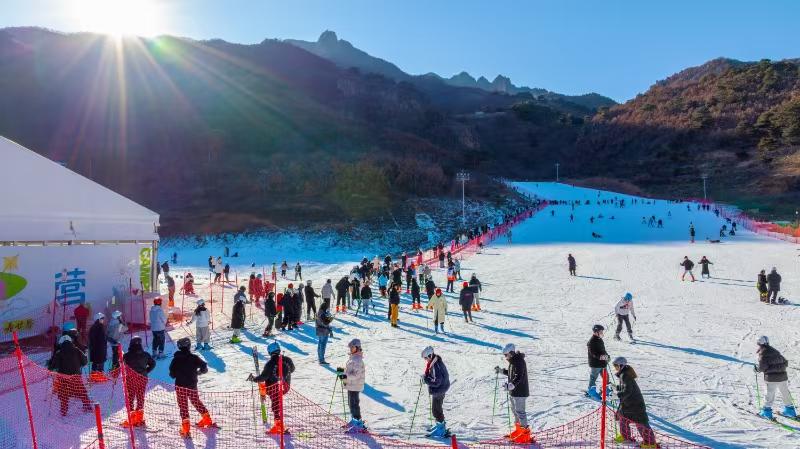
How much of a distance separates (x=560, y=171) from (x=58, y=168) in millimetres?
111918

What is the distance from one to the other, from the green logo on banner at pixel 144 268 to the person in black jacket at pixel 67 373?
28.5 ft

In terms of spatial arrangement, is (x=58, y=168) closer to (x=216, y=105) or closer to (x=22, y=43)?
(x=216, y=105)

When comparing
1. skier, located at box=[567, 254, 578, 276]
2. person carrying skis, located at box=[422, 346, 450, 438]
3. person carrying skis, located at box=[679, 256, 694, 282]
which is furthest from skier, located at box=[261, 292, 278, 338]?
person carrying skis, located at box=[679, 256, 694, 282]

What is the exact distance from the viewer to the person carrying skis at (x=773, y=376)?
7.32 m

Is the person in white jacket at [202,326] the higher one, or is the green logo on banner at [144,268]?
the green logo on banner at [144,268]

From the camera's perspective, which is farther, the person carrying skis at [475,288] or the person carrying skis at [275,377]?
the person carrying skis at [475,288]

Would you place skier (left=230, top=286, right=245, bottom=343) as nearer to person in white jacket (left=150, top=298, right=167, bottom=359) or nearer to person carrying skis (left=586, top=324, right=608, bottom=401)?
person in white jacket (left=150, top=298, right=167, bottom=359)

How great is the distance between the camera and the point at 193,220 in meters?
47.2

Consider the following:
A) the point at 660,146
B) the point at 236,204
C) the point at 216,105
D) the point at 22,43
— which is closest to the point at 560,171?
the point at 660,146

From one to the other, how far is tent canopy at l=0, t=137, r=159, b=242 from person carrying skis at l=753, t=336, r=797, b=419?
1537cm

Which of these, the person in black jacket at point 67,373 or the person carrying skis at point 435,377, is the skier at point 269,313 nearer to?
the person in black jacket at point 67,373

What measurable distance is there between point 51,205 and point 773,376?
15.8m

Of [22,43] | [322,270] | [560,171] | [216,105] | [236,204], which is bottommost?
[322,270]

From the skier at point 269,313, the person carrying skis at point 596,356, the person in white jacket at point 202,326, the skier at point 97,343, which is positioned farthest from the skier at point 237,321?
the person carrying skis at point 596,356
